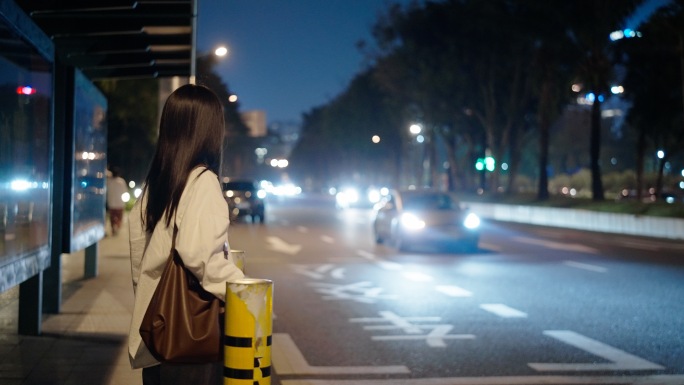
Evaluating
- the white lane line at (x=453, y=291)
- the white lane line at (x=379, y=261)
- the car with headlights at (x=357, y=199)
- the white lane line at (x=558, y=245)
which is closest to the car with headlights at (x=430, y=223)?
the white lane line at (x=379, y=261)

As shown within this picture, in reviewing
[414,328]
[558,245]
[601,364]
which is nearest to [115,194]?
[558,245]

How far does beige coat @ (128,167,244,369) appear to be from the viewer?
3.50 metres

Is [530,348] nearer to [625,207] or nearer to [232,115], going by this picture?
[625,207]

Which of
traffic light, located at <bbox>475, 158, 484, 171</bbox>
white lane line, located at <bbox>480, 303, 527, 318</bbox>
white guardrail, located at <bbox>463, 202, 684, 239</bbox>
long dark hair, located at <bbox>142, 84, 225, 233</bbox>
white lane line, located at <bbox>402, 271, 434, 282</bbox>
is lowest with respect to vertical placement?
white lane line, located at <bbox>480, 303, 527, 318</bbox>

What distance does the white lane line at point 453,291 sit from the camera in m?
13.8

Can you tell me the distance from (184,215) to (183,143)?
348 mm

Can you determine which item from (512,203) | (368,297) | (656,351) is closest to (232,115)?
(512,203)

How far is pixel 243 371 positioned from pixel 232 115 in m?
71.4

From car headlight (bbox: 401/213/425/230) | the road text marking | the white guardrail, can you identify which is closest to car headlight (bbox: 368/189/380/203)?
the white guardrail

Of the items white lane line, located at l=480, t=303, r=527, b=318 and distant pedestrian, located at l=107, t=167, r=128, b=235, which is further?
distant pedestrian, located at l=107, t=167, r=128, b=235

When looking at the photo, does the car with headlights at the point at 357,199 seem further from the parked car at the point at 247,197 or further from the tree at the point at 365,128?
the parked car at the point at 247,197

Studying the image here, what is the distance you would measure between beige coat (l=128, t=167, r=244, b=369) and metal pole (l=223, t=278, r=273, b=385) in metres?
0.08

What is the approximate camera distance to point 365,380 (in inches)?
305

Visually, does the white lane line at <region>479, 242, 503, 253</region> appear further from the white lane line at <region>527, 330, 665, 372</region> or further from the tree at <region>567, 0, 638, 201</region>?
the tree at <region>567, 0, 638, 201</region>
